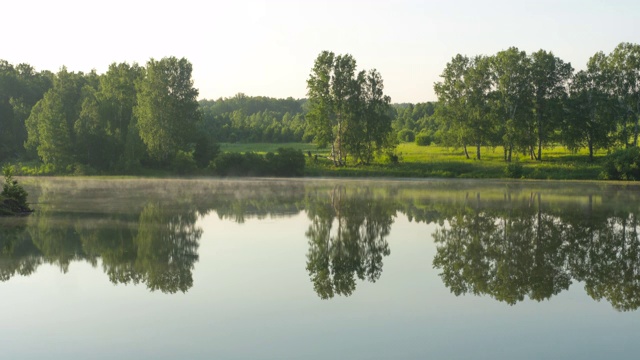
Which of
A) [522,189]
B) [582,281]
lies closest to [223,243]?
[582,281]

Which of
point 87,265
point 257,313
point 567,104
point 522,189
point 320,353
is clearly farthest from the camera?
point 567,104

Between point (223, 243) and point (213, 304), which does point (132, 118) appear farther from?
point (213, 304)

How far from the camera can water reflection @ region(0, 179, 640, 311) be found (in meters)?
17.7

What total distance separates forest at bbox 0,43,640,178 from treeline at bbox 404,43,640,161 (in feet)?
0.42

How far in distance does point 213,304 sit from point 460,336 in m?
5.66

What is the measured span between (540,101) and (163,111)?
4761 centimetres

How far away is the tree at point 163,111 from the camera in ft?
267

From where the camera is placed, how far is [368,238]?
83.9 feet

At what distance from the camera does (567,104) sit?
80.6 metres

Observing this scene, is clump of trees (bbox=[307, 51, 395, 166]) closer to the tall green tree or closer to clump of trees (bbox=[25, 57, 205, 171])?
clump of trees (bbox=[25, 57, 205, 171])

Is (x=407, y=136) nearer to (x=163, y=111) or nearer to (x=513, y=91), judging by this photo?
(x=513, y=91)

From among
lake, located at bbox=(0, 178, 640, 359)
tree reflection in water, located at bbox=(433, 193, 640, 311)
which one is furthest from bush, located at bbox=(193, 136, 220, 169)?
tree reflection in water, located at bbox=(433, 193, 640, 311)

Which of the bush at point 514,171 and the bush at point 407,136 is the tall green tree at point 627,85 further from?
the bush at point 407,136

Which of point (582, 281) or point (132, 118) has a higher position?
point (132, 118)
